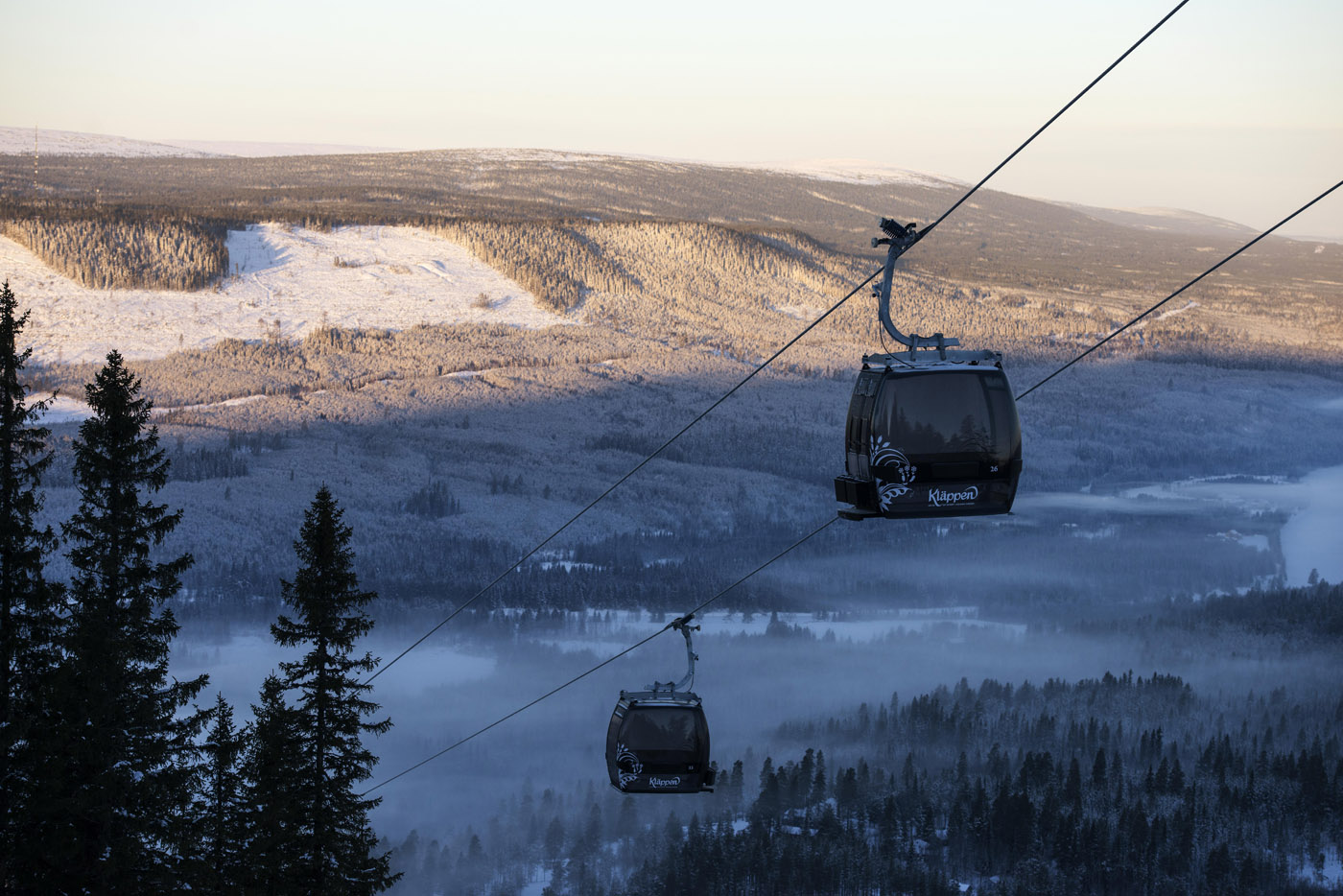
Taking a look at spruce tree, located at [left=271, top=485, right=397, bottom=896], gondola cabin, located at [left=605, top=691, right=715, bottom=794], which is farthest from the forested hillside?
spruce tree, located at [left=271, top=485, right=397, bottom=896]

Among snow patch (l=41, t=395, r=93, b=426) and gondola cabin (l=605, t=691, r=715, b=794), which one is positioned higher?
gondola cabin (l=605, t=691, r=715, b=794)

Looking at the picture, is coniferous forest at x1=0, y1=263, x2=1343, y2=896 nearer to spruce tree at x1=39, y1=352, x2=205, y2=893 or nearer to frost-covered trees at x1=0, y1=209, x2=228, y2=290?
spruce tree at x1=39, y1=352, x2=205, y2=893

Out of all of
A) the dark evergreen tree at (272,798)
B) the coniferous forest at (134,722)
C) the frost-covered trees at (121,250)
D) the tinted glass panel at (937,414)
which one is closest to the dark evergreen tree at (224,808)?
the coniferous forest at (134,722)

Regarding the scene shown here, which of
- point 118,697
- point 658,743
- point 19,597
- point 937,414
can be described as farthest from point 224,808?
point 937,414

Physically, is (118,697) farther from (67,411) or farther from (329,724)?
(67,411)

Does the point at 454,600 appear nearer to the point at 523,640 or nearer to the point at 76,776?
the point at 523,640

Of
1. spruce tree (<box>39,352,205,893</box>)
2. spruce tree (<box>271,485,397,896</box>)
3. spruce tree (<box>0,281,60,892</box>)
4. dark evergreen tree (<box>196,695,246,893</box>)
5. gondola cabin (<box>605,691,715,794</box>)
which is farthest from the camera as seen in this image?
gondola cabin (<box>605,691,715,794</box>)
